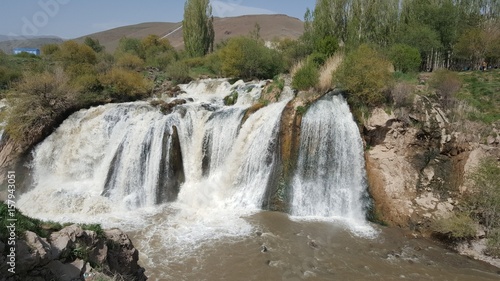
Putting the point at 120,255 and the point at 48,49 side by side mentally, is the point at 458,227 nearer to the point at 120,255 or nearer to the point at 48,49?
the point at 120,255

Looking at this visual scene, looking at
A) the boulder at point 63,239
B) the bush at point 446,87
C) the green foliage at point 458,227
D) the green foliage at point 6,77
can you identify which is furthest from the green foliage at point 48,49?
the green foliage at point 458,227

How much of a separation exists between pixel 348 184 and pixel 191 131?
6.67 m

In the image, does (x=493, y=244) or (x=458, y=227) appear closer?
(x=493, y=244)

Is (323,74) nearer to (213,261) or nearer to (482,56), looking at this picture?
(213,261)

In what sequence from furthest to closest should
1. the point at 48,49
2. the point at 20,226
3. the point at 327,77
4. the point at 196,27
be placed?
the point at 196,27 → the point at 48,49 → the point at 327,77 → the point at 20,226

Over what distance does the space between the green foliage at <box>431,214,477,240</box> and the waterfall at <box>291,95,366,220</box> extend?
2.54 metres

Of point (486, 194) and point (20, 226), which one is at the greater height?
point (20, 226)

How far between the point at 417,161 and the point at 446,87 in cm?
396

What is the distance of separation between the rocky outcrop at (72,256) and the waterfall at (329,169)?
284 inches

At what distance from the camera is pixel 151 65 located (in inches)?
1280

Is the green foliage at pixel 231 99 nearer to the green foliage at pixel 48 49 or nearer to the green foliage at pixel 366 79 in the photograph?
the green foliage at pixel 366 79

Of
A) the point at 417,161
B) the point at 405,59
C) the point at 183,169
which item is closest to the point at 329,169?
the point at 417,161

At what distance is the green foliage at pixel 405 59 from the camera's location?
56.5ft

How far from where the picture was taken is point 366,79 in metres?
13.1
